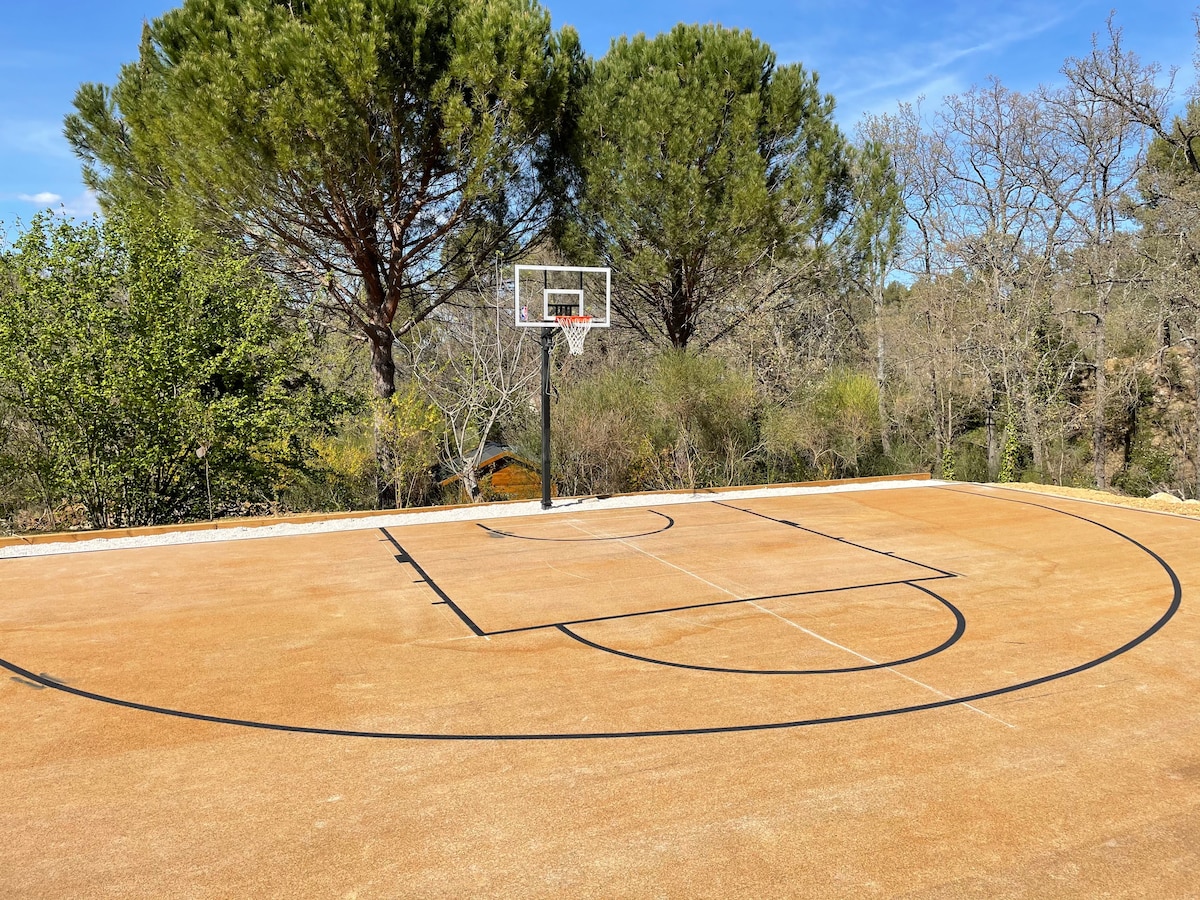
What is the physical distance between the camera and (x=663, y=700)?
3779mm

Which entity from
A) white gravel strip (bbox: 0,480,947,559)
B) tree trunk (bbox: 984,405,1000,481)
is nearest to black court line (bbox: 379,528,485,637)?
white gravel strip (bbox: 0,480,947,559)

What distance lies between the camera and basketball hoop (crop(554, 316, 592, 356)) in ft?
31.5

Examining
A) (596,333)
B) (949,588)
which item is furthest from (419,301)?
(949,588)

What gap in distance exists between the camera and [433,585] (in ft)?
19.6

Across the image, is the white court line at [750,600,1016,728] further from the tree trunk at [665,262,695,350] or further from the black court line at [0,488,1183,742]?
the tree trunk at [665,262,695,350]

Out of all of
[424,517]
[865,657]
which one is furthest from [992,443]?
[865,657]

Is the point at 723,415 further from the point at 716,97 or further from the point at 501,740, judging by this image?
the point at 501,740

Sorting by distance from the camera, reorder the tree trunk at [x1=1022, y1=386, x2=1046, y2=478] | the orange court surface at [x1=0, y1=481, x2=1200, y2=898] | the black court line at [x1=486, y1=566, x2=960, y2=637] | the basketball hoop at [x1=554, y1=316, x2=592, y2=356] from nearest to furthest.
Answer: the orange court surface at [x1=0, y1=481, x2=1200, y2=898], the black court line at [x1=486, y1=566, x2=960, y2=637], the basketball hoop at [x1=554, y1=316, x2=592, y2=356], the tree trunk at [x1=1022, y1=386, x2=1046, y2=478]

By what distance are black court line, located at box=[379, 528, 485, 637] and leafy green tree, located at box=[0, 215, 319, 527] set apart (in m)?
2.30

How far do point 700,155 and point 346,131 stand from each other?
5273 mm

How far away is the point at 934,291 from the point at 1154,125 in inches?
169

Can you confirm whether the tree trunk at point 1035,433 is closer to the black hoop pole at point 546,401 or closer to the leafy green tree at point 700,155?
the leafy green tree at point 700,155

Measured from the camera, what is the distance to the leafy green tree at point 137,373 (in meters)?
8.20

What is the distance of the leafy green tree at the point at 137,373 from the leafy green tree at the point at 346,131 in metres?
1.53
